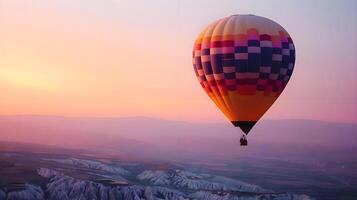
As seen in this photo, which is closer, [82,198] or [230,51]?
[230,51]

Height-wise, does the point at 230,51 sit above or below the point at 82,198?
above

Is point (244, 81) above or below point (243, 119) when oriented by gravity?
above

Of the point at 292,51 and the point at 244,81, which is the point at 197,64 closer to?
the point at 244,81

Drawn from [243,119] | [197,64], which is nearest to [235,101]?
[243,119]

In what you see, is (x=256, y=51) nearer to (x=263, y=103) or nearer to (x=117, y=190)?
Answer: (x=263, y=103)

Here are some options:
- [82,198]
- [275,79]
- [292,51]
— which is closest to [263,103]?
[275,79]

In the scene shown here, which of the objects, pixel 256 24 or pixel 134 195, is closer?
pixel 256 24
